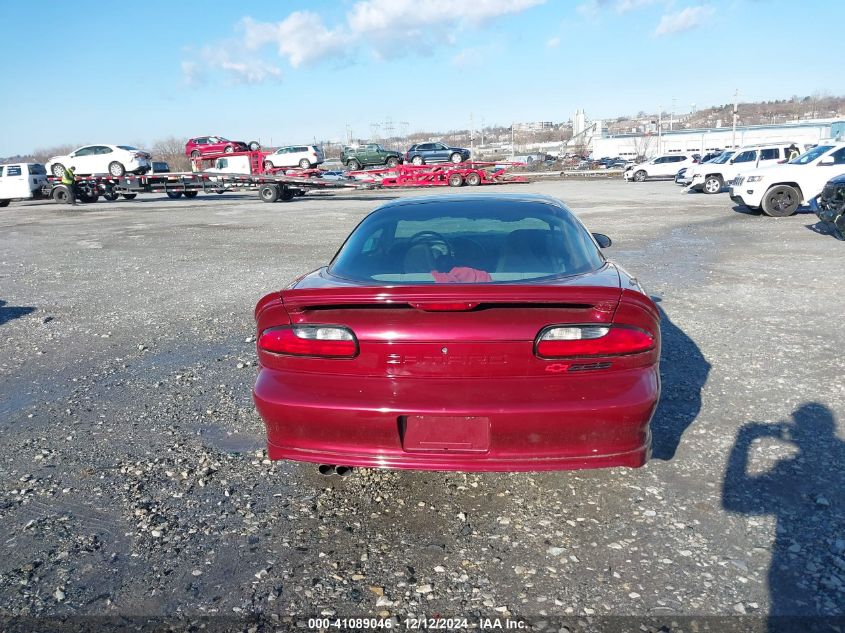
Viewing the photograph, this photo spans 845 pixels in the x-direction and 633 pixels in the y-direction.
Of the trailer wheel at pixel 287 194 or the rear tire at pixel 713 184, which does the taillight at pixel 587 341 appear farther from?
the trailer wheel at pixel 287 194

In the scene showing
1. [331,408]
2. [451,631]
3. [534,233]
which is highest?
[534,233]

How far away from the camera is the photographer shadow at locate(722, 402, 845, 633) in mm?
2289

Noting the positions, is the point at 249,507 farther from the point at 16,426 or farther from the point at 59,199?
the point at 59,199

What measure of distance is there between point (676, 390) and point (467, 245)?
197cm

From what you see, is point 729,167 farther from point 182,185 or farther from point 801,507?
point 801,507

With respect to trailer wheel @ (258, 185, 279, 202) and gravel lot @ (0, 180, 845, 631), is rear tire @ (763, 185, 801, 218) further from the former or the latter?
trailer wheel @ (258, 185, 279, 202)

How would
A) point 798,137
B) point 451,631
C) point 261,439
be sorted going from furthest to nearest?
point 798,137, point 261,439, point 451,631

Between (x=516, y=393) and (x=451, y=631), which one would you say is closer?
(x=451, y=631)

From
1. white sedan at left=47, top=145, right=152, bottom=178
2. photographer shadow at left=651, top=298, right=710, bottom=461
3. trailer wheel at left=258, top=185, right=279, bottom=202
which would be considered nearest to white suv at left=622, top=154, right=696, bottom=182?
trailer wheel at left=258, top=185, right=279, bottom=202

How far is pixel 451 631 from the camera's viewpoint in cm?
225

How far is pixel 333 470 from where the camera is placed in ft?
10.8

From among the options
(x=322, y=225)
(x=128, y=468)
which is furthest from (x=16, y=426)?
(x=322, y=225)

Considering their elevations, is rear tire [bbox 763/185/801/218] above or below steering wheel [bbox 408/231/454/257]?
below

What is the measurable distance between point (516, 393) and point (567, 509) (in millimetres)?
787
